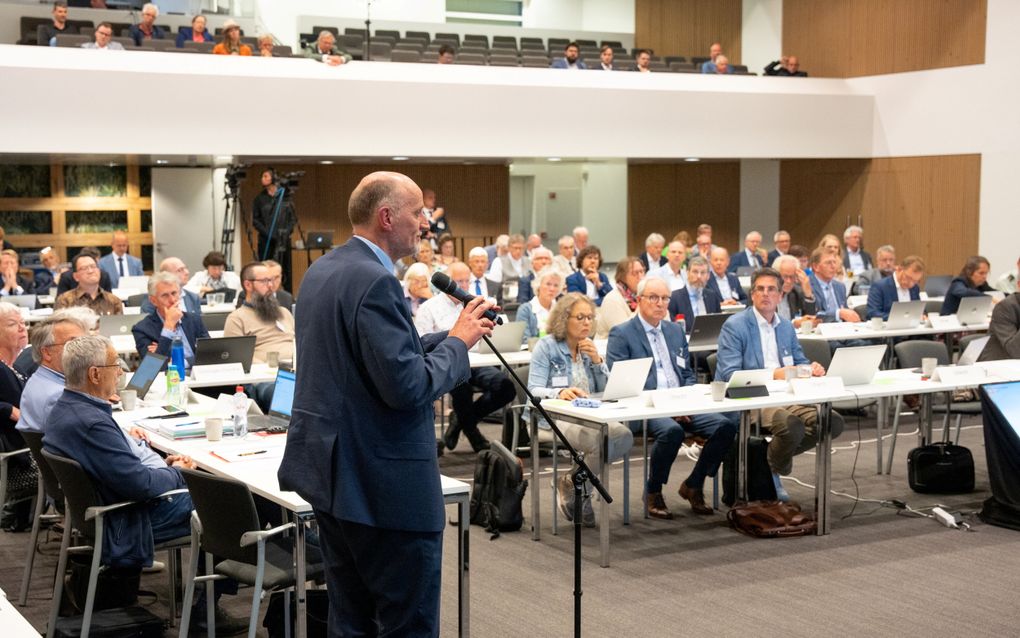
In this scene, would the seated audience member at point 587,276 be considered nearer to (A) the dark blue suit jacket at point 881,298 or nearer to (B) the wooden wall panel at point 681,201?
(A) the dark blue suit jacket at point 881,298

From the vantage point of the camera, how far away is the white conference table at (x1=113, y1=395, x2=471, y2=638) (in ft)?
12.4

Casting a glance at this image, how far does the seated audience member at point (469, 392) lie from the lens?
311 inches

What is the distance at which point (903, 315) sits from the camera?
949 centimetres

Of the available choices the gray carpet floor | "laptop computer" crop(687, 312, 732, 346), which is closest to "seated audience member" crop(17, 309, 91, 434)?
the gray carpet floor

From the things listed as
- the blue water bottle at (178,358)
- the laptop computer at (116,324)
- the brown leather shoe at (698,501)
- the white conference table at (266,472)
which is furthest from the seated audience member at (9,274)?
the brown leather shoe at (698,501)

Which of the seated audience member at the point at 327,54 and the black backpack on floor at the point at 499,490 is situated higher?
the seated audience member at the point at 327,54

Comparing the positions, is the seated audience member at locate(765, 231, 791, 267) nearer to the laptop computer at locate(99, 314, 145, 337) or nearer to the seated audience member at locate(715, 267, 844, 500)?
the seated audience member at locate(715, 267, 844, 500)

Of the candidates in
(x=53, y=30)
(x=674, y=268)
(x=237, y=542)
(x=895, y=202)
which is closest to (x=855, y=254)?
(x=895, y=202)

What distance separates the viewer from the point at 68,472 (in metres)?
4.32

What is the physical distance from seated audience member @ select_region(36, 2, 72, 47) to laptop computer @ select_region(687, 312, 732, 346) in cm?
807

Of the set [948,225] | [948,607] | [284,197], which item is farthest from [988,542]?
[948,225]

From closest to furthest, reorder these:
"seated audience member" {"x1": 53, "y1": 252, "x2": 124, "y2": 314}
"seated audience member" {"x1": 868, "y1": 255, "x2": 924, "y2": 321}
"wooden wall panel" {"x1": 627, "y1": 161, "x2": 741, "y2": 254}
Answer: "seated audience member" {"x1": 53, "y1": 252, "x2": 124, "y2": 314}, "seated audience member" {"x1": 868, "y1": 255, "x2": 924, "y2": 321}, "wooden wall panel" {"x1": 627, "y1": 161, "x2": 741, "y2": 254}

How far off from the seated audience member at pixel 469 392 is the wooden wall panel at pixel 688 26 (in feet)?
45.0

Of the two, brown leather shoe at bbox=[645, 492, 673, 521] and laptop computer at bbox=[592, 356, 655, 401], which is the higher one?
laptop computer at bbox=[592, 356, 655, 401]
